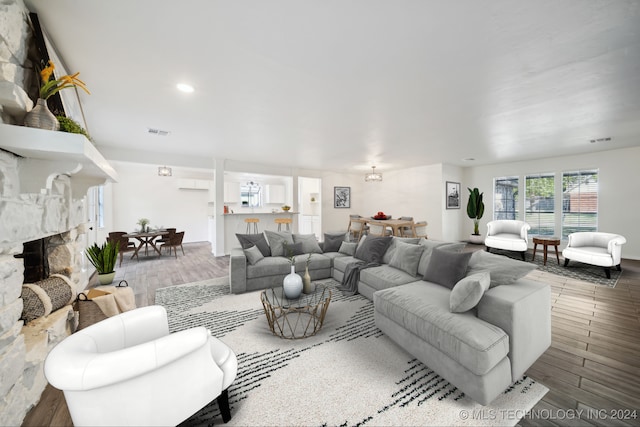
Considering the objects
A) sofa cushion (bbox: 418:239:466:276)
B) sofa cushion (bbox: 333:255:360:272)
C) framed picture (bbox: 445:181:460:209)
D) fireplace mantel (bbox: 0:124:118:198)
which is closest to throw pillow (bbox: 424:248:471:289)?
sofa cushion (bbox: 418:239:466:276)

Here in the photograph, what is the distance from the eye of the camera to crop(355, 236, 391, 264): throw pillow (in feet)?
12.7

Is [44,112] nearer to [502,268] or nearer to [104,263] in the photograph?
[104,263]

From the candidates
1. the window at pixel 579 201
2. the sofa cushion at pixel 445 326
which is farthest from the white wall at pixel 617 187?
the sofa cushion at pixel 445 326

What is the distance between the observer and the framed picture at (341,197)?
9039mm

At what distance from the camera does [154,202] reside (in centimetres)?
799

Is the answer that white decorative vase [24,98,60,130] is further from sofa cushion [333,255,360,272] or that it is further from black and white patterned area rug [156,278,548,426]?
sofa cushion [333,255,360,272]

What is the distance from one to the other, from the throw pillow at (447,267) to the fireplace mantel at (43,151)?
129 inches

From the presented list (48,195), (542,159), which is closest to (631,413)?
(48,195)

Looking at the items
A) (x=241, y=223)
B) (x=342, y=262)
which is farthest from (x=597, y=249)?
(x=241, y=223)

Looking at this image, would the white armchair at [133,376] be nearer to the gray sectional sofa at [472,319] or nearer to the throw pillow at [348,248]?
the gray sectional sofa at [472,319]

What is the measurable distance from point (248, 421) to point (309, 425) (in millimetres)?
390

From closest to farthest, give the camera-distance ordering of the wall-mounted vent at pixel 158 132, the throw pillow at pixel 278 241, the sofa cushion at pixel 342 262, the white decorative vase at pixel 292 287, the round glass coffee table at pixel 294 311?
the round glass coffee table at pixel 294 311
the white decorative vase at pixel 292 287
the sofa cushion at pixel 342 262
the wall-mounted vent at pixel 158 132
the throw pillow at pixel 278 241

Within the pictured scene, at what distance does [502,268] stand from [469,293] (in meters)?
0.67

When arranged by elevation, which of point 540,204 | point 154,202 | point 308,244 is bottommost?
point 308,244
